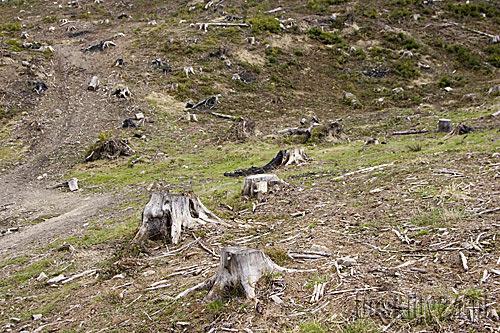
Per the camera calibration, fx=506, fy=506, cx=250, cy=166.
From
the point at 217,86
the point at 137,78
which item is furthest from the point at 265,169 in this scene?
the point at 137,78

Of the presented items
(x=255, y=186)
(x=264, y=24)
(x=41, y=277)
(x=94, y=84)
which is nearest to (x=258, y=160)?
(x=255, y=186)

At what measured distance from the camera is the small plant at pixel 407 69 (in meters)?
29.0

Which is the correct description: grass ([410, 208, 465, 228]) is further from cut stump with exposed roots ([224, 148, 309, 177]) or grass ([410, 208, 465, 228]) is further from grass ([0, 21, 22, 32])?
grass ([0, 21, 22, 32])

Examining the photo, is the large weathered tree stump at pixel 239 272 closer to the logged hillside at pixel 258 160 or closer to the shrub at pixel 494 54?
the logged hillside at pixel 258 160

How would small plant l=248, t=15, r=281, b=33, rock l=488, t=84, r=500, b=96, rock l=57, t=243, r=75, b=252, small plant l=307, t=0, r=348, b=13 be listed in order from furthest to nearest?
small plant l=307, t=0, r=348, b=13 < small plant l=248, t=15, r=281, b=33 < rock l=488, t=84, r=500, b=96 < rock l=57, t=243, r=75, b=252

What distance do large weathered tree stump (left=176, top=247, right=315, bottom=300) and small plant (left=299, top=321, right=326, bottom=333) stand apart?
77 centimetres

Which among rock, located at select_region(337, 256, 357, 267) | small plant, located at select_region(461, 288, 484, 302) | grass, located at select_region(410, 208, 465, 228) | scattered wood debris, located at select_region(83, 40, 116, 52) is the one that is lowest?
grass, located at select_region(410, 208, 465, 228)

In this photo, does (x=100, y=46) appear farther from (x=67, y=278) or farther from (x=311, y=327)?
Answer: (x=311, y=327)

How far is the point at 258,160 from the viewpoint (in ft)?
55.8

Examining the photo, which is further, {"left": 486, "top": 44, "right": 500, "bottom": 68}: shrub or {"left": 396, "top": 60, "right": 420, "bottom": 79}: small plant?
{"left": 486, "top": 44, "right": 500, "bottom": 68}: shrub

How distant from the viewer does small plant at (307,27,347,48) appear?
3302cm

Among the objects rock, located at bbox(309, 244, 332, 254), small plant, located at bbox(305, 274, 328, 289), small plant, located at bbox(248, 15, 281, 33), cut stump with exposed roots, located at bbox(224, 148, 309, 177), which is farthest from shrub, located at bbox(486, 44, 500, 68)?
small plant, located at bbox(305, 274, 328, 289)

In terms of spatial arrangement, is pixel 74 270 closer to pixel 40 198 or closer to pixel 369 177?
pixel 369 177

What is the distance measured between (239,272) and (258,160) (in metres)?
11.5
